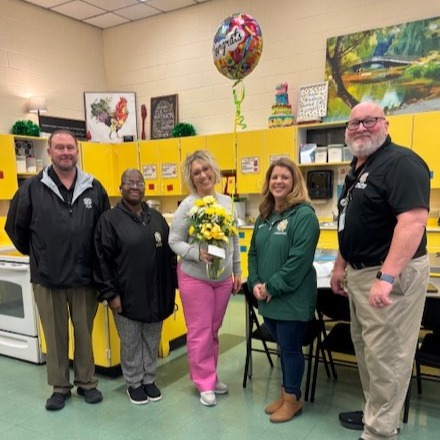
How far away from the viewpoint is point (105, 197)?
2779mm

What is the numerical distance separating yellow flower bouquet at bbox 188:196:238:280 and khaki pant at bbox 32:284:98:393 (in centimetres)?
85

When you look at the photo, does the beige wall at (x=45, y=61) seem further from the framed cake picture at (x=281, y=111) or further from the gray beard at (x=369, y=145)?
the gray beard at (x=369, y=145)

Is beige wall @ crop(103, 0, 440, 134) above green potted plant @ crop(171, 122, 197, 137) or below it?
above

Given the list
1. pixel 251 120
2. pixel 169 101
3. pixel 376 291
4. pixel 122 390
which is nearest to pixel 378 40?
pixel 251 120

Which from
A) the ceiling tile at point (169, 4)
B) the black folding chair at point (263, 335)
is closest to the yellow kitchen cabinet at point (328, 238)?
the black folding chair at point (263, 335)

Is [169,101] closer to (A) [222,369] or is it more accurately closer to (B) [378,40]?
(B) [378,40]

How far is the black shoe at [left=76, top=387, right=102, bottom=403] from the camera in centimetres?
269

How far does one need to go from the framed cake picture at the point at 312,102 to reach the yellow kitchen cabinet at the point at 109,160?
246 cm

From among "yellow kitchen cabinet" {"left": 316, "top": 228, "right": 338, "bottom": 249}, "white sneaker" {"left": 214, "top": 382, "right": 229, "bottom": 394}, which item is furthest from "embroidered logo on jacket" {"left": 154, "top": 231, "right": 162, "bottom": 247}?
"yellow kitchen cabinet" {"left": 316, "top": 228, "right": 338, "bottom": 249}

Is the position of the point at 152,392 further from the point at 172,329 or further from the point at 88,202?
the point at 88,202

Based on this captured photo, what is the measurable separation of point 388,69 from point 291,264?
3591 millimetres

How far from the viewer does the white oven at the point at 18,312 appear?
10.9 feet

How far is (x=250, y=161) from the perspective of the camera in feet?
17.7

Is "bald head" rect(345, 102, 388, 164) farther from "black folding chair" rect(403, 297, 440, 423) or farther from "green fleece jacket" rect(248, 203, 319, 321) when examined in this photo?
"black folding chair" rect(403, 297, 440, 423)
